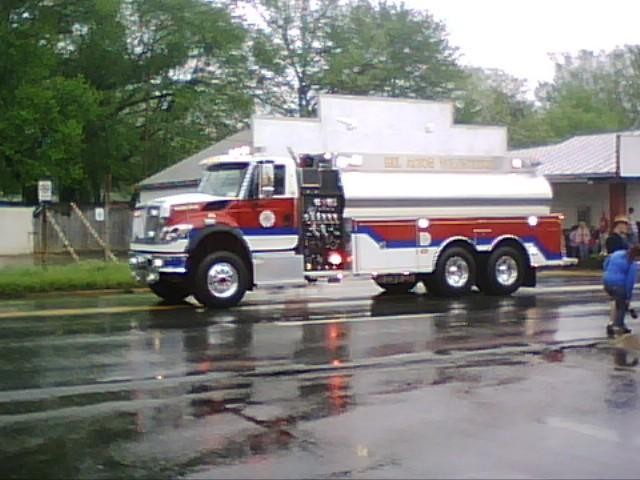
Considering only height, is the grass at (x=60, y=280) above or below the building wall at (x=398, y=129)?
below

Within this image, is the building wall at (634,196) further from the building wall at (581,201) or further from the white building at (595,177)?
the building wall at (581,201)

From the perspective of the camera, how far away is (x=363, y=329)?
14773 mm

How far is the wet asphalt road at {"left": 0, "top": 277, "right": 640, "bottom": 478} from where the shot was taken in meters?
7.15

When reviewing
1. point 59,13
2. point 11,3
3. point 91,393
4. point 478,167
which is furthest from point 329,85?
point 91,393

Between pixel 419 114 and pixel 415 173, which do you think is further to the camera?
pixel 419 114

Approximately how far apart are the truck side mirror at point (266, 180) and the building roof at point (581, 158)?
638 inches

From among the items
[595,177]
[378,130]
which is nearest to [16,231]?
[378,130]

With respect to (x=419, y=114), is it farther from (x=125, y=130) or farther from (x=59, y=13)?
(x=125, y=130)

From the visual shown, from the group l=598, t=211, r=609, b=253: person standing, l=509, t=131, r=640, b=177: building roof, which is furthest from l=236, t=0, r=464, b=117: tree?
l=598, t=211, r=609, b=253: person standing

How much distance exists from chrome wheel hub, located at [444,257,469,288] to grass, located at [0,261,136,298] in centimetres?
686

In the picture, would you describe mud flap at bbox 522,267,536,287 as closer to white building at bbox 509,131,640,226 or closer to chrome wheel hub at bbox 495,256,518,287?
chrome wheel hub at bbox 495,256,518,287

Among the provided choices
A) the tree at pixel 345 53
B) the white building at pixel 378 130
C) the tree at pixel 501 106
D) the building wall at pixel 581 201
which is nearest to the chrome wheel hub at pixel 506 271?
the white building at pixel 378 130

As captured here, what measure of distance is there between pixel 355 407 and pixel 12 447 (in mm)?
2938

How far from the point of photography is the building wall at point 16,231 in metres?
42.5
